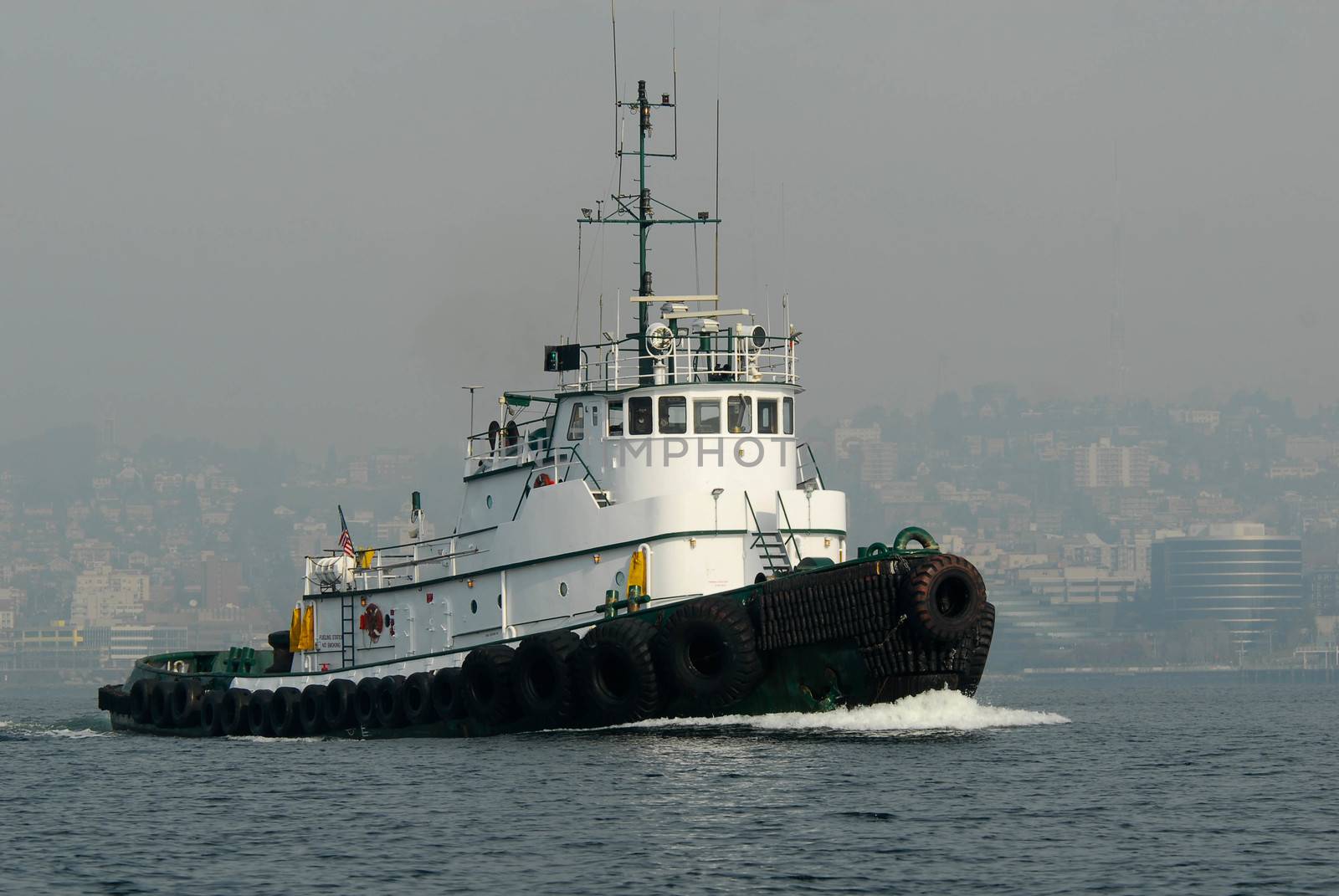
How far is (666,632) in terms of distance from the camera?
31000mm

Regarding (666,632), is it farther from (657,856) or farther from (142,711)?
(142,711)

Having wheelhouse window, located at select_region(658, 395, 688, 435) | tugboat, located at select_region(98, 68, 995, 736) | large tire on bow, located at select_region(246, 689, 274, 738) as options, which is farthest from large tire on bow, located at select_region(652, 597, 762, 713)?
large tire on bow, located at select_region(246, 689, 274, 738)

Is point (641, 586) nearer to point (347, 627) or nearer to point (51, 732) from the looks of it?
point (347, 627)

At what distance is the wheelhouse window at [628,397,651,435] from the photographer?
34375 mm

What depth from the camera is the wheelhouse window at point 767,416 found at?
34594mm

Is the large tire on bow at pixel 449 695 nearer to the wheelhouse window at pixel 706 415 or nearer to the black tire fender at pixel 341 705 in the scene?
the black tire fender at pixel 341 705

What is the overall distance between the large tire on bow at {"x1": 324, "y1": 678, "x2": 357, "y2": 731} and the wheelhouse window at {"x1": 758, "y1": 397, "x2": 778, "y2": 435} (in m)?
9.17

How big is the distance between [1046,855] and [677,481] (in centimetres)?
1306

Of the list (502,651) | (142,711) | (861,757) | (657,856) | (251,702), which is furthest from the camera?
(142,711)

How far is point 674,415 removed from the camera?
113 feet

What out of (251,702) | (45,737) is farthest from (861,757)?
(45,737)

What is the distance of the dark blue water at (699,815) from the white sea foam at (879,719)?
0.04 meters

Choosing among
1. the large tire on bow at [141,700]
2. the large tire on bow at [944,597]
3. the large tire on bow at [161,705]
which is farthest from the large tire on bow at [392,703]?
the large tire on bow at [944,597]

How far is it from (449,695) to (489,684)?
4.00 ft
